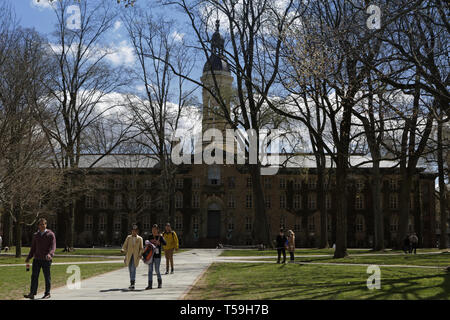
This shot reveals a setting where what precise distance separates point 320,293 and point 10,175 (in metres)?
15.8

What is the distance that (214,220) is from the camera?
200 ft

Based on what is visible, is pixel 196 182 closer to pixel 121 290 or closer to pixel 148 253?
pixel 148 253

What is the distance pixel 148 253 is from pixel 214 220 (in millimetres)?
48763

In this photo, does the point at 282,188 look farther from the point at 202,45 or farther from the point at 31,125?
the point at 31,125

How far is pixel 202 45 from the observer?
3081cm

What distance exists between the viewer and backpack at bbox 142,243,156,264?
1236cm

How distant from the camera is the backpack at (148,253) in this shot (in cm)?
1236

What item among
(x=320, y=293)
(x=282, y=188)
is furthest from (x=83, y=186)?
(x=282, y=188)

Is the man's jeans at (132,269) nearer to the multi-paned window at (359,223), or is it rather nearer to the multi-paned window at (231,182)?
the multi-paned window at (231,182)

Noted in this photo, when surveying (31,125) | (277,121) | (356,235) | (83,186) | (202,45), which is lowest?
(356,235)

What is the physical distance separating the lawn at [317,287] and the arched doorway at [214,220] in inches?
1769
